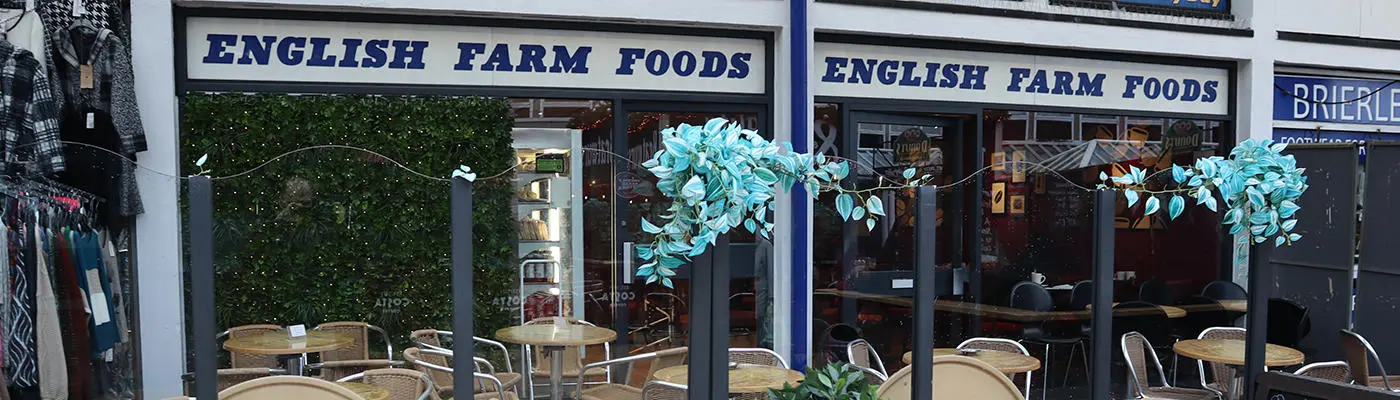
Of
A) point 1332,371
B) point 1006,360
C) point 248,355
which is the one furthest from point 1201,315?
point 248,355

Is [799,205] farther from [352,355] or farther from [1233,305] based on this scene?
[1233,305]

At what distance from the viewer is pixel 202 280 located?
2627 millimetres

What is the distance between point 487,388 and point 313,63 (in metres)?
2.98

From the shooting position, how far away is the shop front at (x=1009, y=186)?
4.33 metres

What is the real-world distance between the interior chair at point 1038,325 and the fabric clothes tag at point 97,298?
390 cm

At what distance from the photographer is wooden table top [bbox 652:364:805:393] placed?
Result: 3.88 metres

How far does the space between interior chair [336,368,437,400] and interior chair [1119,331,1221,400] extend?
370 cm

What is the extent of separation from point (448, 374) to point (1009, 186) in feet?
8.68

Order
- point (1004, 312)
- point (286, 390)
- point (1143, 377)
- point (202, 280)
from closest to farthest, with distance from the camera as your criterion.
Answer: point (202, 280), point (286, 390), point (1004, 312), point (1143, 377)

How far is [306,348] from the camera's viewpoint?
3939 mm

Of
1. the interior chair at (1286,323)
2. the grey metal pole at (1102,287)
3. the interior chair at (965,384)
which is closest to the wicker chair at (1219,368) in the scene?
the interior chair at (1286,323)

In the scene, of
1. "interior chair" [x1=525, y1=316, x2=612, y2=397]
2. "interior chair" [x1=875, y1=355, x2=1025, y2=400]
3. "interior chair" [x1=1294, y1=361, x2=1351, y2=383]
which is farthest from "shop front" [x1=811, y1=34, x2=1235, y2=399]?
"interior chair" [x1=525, y1=316, x2=612, y2=397]

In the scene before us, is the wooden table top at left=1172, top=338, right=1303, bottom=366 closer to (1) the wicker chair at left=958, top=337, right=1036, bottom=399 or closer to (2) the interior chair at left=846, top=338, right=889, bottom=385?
(1) the wicker chair at left=958, top=337, right=1036, bottom=399

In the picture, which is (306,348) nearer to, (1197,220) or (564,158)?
(564,158)
